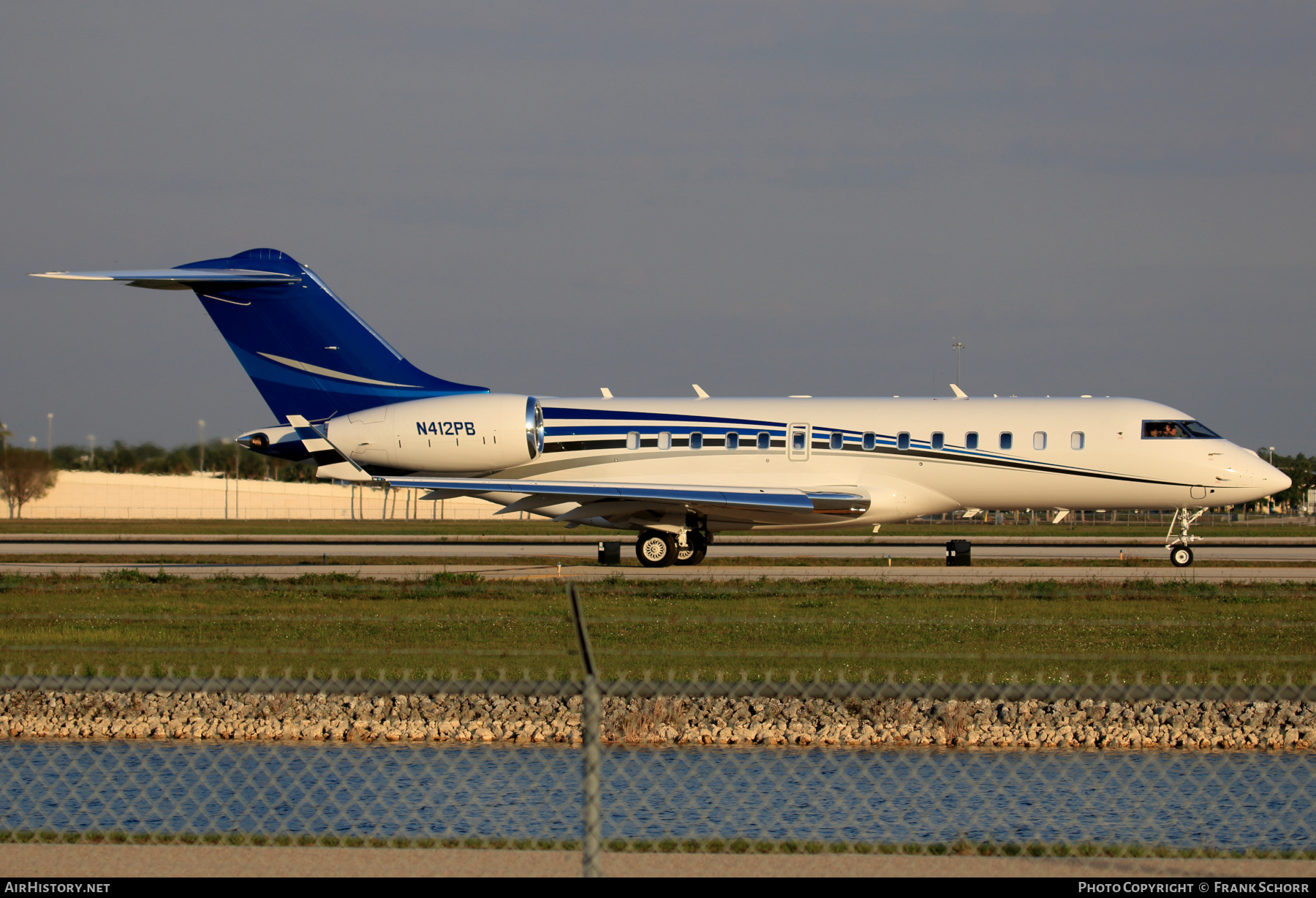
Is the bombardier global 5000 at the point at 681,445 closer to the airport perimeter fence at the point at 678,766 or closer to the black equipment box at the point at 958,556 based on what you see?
the black equipment box at the point at 958,556

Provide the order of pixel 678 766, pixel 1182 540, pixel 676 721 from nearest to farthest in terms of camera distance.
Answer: pixel 678 766 → pixel 676 721 → pixel 1182 540

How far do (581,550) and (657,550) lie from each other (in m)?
7.54

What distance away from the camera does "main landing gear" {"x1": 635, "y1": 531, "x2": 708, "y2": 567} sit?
28.5 metres

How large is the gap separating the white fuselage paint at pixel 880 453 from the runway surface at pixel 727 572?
155 centimetres

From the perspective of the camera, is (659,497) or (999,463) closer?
(659,497)

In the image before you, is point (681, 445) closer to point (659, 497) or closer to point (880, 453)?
point (659, 497)

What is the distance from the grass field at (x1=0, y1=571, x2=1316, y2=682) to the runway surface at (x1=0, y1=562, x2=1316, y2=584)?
1763 millimetres

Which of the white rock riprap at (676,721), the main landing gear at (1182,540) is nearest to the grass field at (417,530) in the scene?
the main landing gear at (1182,540)

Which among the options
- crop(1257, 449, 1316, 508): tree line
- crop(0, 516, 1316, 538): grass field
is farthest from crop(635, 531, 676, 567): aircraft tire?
crop(1257, 449, 1316, 508): tree line

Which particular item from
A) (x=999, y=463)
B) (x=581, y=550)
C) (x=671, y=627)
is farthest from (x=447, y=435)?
(x=671, y=627)

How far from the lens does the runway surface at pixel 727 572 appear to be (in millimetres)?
25016

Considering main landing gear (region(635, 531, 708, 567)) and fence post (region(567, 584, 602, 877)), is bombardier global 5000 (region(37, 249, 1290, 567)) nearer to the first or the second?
main landing gear (region(635, 531, 708, 567))

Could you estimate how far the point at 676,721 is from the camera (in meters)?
11.7
